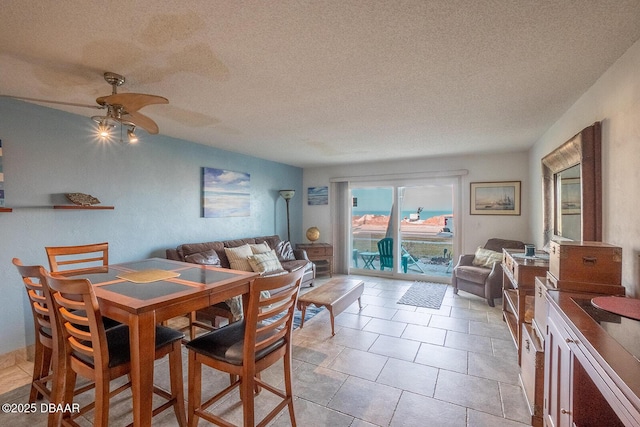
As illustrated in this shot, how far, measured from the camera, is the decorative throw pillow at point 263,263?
4.10 meters

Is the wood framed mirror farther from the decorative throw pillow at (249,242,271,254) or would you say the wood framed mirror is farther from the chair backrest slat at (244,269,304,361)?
the decorative throw pillow at (249,242,271,254)

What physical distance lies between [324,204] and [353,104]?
150 inches

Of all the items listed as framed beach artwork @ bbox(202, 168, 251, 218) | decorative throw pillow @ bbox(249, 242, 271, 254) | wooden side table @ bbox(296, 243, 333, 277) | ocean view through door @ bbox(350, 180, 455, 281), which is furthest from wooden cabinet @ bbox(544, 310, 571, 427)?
wooden side table @ bbox(296, 243, 333, 277)

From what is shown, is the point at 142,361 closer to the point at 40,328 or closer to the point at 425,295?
the point at 40,328

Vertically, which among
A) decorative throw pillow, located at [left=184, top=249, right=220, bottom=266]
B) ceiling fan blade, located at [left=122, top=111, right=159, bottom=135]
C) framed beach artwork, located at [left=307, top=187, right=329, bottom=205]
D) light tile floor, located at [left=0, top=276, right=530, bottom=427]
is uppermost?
ceiling fan blade, located at [left=122, top=111, right=159, bottom=135]

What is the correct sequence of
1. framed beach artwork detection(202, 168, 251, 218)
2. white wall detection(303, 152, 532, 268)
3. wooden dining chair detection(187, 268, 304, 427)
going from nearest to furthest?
wooden dining chair detection(187, 268, 304, 427)
framed beach artwork detection(202, 168, 251, 218)
white wall detection(303, 152, 532, 268)

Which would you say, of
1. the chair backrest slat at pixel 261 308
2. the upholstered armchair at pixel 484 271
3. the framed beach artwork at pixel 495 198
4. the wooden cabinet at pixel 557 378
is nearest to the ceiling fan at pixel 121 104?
the chair backrest slat at pixel 261 308

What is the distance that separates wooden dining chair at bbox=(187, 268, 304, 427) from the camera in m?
1.48

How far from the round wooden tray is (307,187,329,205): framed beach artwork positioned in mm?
5051

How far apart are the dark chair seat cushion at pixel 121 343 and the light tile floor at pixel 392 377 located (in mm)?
613

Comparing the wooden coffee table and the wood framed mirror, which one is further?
the wooden coffee table

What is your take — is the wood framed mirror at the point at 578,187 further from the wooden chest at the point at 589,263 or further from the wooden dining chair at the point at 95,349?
the wooden dining chair at the point at 95,349

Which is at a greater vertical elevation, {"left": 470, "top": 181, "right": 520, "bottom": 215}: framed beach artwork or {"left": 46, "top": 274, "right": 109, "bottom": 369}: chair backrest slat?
{"left": 470, "top": 181, "right": 520, "bottom": 215}: framed beach artwork

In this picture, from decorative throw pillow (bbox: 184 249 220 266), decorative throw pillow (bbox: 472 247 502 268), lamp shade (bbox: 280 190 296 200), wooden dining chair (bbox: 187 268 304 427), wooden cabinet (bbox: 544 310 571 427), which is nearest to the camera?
wooden cabinet (bbox: 544 310 571 427)
